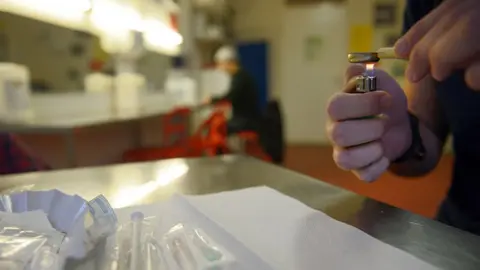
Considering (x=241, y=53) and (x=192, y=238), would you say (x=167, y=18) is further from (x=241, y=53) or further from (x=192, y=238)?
(x=192, y=238)

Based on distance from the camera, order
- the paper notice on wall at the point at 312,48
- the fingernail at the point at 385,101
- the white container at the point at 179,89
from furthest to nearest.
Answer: the paper notice on wall at the point at 312,48 → the white container at the point at 179,89 → the fingernail at the point at 385,101

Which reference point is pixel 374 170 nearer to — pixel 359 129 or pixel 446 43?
pixel 359 129

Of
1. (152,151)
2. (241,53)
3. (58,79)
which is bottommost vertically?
(152,151)

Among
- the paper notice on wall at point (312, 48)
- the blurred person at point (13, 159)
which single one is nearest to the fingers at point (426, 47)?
the blurred person at point (13, 159)

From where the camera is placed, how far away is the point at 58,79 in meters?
2.12


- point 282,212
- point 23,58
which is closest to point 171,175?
point 282,212

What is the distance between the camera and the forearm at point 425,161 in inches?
27.4

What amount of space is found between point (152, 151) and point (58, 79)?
0.55 meters

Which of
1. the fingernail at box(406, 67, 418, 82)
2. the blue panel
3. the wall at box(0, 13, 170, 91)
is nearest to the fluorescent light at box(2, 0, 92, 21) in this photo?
the wall at box(0, 13, 170, 91)

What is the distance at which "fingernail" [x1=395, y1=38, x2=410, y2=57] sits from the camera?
1.56 ft

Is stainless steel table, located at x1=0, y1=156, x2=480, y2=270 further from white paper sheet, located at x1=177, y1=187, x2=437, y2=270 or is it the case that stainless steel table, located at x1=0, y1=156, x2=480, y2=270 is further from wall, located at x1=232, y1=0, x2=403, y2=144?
wall, located at x1=232, y1=0, x2=403, y2=144

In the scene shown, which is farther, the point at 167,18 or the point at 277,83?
the point at 277,83

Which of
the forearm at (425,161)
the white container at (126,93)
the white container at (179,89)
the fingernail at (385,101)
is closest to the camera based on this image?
the fingernail at (385,101)

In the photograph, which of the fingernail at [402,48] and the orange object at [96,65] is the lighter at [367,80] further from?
the orange object at [96,65]
